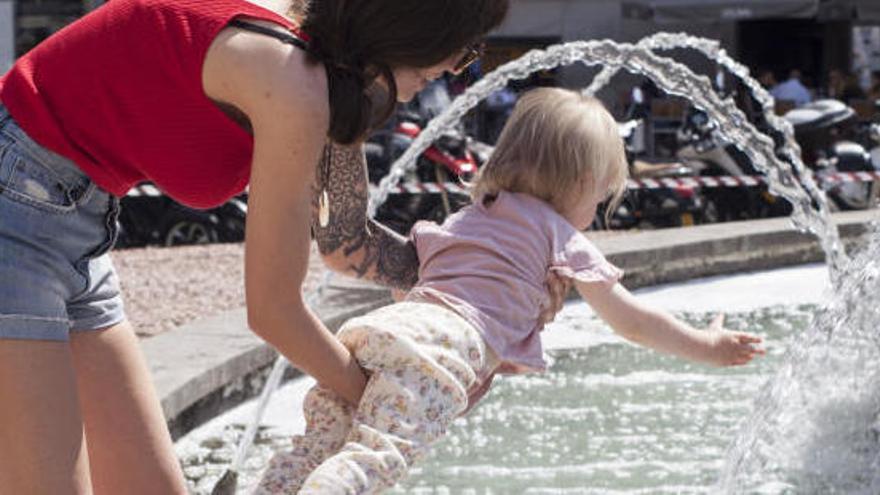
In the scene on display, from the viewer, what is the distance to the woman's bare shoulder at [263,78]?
2207mm

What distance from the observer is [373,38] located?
2268 millimetres

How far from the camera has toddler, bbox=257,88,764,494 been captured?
2492 millimetres

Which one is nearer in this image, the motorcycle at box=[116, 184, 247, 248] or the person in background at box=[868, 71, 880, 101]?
the motorcycle at box=[116, 184, 247, 248]

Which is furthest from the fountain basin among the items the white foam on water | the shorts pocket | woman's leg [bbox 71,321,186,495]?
the shorts pocket

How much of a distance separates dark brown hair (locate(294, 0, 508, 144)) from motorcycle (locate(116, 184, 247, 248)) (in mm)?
8740

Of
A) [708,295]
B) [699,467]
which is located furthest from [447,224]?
[708,295]

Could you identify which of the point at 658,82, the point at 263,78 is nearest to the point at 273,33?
the point at 263,78

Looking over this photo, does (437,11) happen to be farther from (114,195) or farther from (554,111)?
(554,111)

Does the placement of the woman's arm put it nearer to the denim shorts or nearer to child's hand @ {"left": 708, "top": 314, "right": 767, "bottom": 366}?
the denim shorts

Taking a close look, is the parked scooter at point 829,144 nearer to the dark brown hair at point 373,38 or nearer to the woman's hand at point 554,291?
the woman's hand at point 554,291

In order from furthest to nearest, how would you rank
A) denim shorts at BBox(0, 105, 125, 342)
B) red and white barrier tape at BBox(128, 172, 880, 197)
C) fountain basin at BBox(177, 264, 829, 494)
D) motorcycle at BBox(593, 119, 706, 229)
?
motorcycle at BBox(593, 119, 706, 229) < red and white barrier tape at BBox(128, 172, 880, 197) < fountain basin at BBox(177, 264, 829, 494) < denim shorts at BBox(0, 105, 125, 342)

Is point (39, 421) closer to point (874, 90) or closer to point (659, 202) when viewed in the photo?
point (659, 202)

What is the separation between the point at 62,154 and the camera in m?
2.37

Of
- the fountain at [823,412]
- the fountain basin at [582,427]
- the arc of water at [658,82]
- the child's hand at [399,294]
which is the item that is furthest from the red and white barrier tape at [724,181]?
the child's hand at [399,294]
